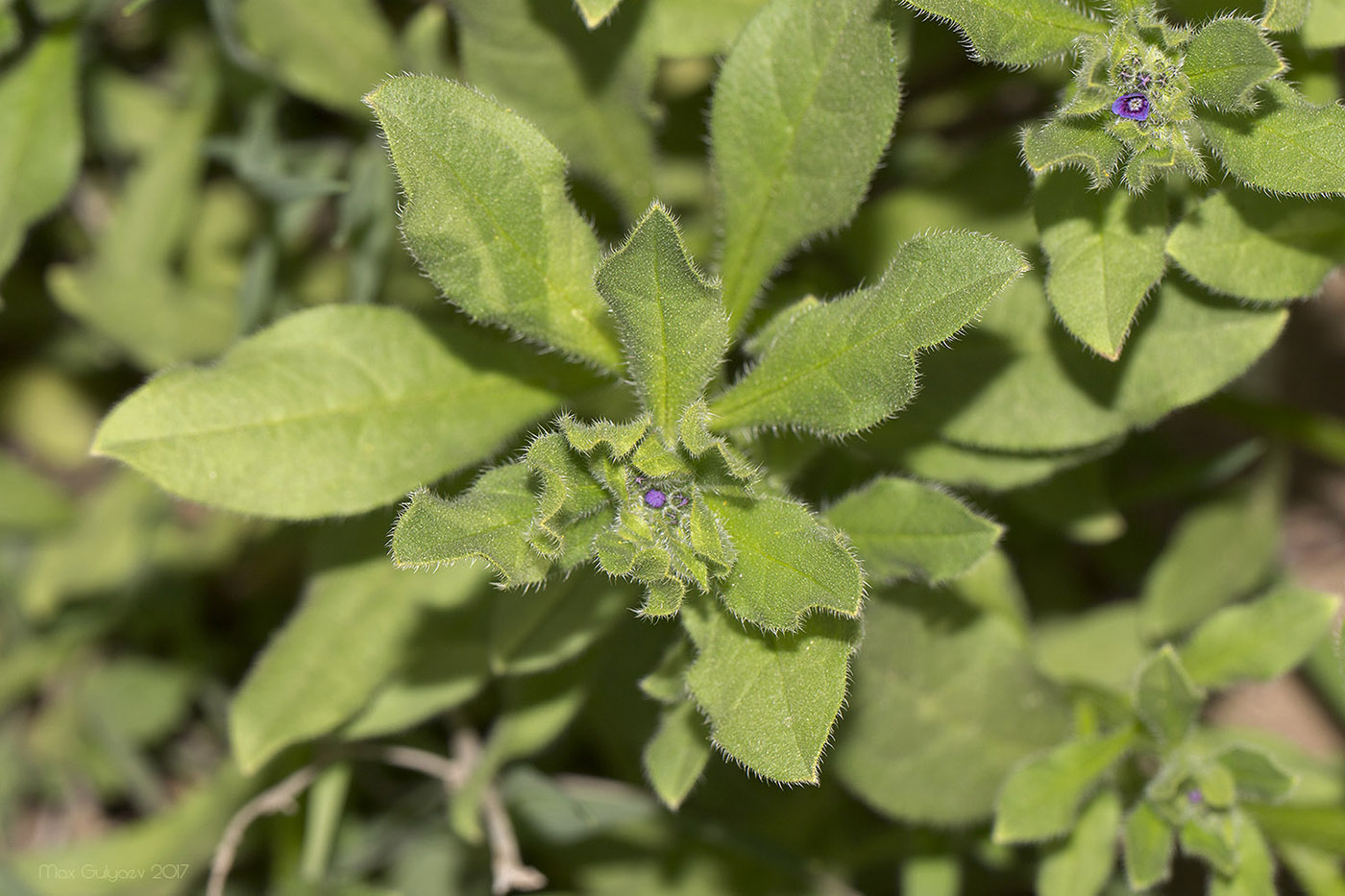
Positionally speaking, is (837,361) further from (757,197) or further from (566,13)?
(566,13)

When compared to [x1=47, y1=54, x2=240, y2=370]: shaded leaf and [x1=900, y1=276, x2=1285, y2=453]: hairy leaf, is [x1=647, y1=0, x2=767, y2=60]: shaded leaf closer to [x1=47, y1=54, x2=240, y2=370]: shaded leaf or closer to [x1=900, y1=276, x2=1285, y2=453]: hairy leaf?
[x1=900, y1=276, x2=1285, y2=453]: hairy leaf

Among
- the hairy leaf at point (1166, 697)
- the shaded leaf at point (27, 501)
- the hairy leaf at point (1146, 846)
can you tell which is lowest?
the shaded leaf at point (27, 501)

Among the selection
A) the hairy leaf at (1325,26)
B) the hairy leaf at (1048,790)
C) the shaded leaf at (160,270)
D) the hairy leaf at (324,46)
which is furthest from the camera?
the shaded leaf at (160,270)

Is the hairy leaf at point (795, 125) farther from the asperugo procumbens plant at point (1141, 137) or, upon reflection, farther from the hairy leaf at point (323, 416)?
the hairy leaf at point (323, 416)

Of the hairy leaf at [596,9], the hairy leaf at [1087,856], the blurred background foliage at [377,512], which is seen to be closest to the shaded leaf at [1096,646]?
the blurred background foliage at [377,512]

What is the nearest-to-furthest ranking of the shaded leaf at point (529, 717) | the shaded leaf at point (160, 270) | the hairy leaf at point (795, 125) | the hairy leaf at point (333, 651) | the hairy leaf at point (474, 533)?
the hairy leaf at point (474, 533) → the hairy leaf at point (795, 125) → the hairy leaf at point (333, 651) → the shaded leaf at point (529, 717) → the shaded leaf at point (160, 270)

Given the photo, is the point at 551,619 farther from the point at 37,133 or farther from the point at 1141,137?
the point at 37,133

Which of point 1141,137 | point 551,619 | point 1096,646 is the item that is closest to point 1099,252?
point 1141,137
